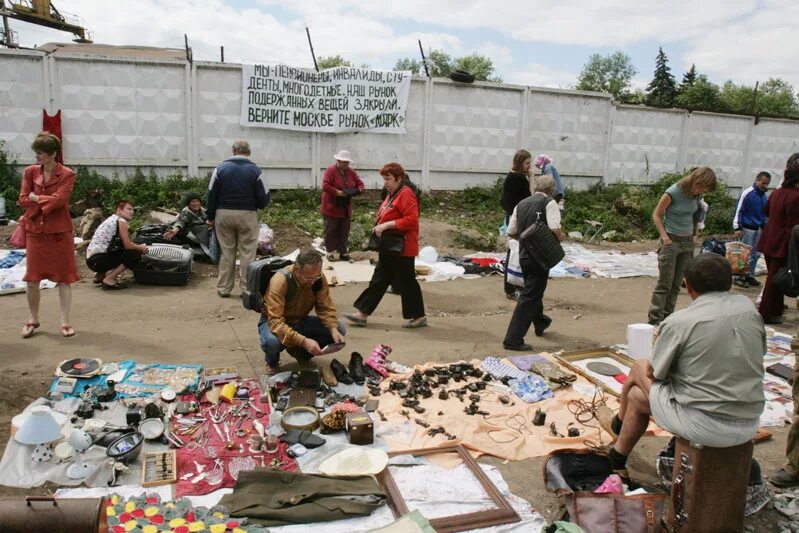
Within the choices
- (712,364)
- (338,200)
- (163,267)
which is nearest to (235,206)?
(163,267)

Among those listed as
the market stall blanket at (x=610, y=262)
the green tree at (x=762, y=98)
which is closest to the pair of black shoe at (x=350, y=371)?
the market stall blanket at (x=610, y=262)

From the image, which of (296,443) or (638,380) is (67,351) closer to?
(296,443)

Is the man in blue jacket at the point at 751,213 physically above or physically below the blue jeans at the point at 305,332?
above

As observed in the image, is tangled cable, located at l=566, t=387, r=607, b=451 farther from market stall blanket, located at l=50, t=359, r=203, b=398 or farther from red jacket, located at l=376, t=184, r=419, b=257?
market stall blanket, located at l=50, t=359, r=203, b=398

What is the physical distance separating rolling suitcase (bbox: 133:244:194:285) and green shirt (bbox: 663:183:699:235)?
615 cm

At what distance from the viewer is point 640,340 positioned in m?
5.86

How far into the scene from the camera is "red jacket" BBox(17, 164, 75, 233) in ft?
18.3

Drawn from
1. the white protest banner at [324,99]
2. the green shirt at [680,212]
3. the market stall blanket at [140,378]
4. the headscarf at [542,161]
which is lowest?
the market stall blanket at [140,378]

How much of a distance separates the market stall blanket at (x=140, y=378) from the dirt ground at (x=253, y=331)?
1.04 feet

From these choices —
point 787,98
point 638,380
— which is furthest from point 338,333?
point 787,98

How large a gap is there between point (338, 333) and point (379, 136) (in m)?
8.39

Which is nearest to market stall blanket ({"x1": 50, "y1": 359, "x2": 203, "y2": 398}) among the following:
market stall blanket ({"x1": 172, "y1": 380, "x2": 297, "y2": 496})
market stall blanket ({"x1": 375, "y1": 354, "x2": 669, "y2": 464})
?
market stall blanket ({"x1": 172, "y1": 380, "x2": 297, "y2": 496})

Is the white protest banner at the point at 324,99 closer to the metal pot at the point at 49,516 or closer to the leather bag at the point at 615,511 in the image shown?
the metal pot at the point at 49,516

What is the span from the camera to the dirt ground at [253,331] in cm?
451
